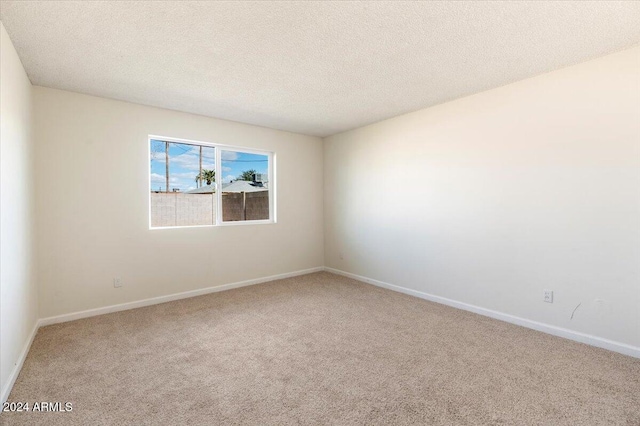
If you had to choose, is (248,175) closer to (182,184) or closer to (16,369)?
(182,184)

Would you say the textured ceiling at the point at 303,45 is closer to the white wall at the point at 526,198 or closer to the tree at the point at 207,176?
the white wall at the point at 526,198

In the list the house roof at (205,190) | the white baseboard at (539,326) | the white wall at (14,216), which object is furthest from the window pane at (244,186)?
the white baseboard at (539,326)

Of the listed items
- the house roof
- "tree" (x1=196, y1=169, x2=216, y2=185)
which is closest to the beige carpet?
the house roof

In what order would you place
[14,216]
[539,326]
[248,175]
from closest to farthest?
[14,216] < [539,326] < [248,175]

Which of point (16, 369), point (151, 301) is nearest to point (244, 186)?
point (151, 301)

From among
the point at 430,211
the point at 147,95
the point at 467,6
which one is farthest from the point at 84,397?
the point at 430,211

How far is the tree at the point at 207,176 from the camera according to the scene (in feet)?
13.9

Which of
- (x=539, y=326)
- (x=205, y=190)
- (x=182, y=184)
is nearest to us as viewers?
(x=539, y=326)

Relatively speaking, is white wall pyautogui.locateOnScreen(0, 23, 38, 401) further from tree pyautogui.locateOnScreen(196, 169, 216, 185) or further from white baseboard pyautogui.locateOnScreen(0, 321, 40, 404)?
tree pyautogui.locateOnScreen(196, 169, 216, 185)

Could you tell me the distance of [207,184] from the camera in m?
4.30

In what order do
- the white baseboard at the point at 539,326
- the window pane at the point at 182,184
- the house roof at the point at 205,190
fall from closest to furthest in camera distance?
the white baseboard at the point at 539,326, the window pane at the point at 182,184, the house roof at the point at 205,190

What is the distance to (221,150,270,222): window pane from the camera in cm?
446

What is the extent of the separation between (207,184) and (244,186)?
0.57m

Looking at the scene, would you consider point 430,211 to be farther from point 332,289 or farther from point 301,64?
point 301,64
